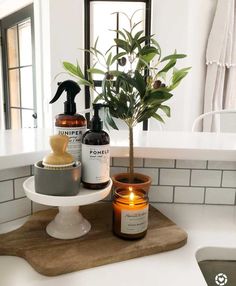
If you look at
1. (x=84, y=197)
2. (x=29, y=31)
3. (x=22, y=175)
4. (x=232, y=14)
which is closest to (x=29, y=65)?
(x=29, y=31)

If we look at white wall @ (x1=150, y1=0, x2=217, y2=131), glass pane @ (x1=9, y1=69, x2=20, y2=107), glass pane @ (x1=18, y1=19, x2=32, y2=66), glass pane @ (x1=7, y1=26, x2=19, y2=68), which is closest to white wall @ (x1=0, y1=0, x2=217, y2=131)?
white wall @ (x1=150, y1=0, x2=217, y2=131)

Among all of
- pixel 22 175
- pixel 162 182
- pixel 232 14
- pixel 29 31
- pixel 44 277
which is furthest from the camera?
pixel 29 31

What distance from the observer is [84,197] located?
23.7 inches

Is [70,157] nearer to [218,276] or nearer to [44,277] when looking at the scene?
[44,277]

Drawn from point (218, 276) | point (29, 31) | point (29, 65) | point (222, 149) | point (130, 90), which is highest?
point (29, 31)

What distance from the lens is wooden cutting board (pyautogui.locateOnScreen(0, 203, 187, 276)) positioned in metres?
0.56

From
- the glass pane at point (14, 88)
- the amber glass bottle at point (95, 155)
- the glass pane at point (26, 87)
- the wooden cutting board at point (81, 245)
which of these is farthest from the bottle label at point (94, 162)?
the glass pane at point (14, 88)

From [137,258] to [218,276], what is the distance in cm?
24

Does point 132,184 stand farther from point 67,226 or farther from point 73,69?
point 73,69

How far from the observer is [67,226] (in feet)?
2.20

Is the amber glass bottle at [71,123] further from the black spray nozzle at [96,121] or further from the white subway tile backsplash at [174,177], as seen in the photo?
the white subway tile backsplash at [174,177]

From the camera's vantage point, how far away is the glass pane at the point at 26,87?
9.43 feet

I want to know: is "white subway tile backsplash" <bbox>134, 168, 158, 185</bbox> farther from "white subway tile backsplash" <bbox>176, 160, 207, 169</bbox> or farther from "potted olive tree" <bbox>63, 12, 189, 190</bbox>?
"potted olive tree" <bbox>63, 12, 189, 190</bbox>

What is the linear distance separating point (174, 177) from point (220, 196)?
0.51ft
